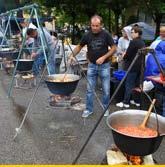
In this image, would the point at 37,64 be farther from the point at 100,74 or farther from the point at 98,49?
the point at 98,49

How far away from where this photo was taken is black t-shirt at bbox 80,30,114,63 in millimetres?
6711

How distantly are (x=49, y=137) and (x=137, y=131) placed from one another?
96.1 inches

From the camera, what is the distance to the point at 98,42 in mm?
6723

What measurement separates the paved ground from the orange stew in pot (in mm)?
1145

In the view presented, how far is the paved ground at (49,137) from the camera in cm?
539

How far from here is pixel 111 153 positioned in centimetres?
445

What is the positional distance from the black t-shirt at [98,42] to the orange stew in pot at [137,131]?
8.80ft

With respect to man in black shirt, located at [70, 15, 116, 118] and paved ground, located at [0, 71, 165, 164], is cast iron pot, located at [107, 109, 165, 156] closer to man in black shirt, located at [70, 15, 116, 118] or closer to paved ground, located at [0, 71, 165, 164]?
paved ground, located at [0, 71, 165, 164]

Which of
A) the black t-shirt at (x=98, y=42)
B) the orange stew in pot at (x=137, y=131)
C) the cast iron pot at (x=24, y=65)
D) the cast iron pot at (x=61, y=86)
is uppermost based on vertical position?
the black t-shirt at (x=98, y=42)

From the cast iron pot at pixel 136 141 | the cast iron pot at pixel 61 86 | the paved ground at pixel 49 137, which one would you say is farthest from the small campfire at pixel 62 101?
the cast iron pot at pixel 136 141

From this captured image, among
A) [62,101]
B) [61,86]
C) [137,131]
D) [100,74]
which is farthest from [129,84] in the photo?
[137,131]

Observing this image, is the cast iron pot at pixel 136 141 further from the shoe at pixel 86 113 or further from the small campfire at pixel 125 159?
the shoe at pixel 86 113

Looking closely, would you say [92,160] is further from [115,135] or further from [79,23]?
[79,23]

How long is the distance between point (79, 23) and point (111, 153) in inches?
804
